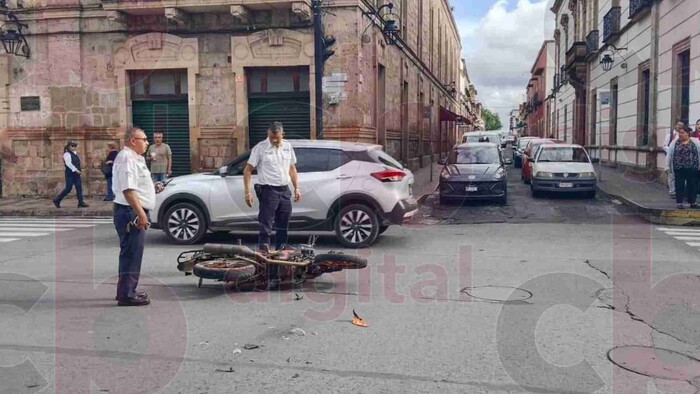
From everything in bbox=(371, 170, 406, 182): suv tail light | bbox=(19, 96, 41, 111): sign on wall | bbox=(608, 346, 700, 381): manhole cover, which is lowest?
bbox=(608, 346, 700, 381): manhole cover

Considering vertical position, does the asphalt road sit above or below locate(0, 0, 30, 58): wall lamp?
below

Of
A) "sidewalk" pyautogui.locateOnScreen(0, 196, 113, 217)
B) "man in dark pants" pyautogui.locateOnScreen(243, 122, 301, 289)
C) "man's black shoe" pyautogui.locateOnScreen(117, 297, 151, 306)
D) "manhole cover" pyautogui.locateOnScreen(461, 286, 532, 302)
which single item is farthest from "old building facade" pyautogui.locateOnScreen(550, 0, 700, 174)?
"sidewalk" pyautogui.locateOnScreen(0, 196, 113, 217)

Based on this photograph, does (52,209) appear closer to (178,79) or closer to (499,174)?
(178,79)

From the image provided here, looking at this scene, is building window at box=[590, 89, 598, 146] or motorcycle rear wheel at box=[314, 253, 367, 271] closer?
motorcycle rear wheel at box=[314, 253, 367, 271]

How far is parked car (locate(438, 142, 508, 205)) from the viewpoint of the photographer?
1659 centimetres

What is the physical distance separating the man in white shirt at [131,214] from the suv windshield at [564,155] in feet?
46.2

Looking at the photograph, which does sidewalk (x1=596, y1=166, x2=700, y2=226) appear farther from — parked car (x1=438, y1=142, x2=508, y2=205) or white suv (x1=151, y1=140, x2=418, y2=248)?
white suv (x1=151, y1=140, x2=418, y2=248)

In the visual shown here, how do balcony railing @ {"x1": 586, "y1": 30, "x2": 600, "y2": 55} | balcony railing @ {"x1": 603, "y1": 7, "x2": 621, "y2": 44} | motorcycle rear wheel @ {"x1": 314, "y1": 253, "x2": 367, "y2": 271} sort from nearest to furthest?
motorcycle rear wheel @ {"x1": 314, "y1": 253, "x2": 367, "y2": 271} < balcony railing @ {"x1": 603, "y1": 7, "x2": 621, "y2": 44} < balcony railing @ {"x1": 586, "y1": 30, "x2": 600, "y2": 55}

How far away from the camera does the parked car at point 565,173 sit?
17547mm

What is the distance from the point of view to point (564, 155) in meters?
18.7

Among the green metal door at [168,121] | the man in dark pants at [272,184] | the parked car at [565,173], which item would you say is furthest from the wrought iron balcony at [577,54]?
the man in dark pants at [272,184]

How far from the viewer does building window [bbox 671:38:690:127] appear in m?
18.2

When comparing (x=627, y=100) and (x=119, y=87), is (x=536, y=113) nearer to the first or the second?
(x=627, y=100)

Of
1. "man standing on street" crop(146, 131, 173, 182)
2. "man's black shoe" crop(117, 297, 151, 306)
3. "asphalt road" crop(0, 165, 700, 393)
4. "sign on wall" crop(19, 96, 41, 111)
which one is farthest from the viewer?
"sign on wall" crop(19, 96, 41, 111)
